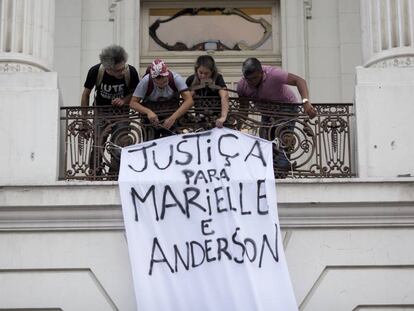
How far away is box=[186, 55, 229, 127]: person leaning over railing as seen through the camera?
12.0m

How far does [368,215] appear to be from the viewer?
466 inches

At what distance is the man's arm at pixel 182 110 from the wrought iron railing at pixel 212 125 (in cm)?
16

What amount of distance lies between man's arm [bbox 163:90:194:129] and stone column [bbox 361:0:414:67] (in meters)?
1.92

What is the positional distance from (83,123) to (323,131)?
2421 millimetres

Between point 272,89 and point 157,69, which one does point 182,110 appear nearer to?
point 157,69

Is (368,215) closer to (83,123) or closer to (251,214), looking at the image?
(251,214)

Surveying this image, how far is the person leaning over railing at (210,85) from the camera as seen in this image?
11961mm

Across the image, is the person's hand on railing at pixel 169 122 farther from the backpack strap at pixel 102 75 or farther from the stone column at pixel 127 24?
Answer: the stone column at pixel 127 24

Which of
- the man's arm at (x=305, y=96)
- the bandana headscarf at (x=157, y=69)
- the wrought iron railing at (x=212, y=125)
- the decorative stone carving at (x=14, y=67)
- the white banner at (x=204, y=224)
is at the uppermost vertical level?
the decorative stone carving at (x=14, y=67)

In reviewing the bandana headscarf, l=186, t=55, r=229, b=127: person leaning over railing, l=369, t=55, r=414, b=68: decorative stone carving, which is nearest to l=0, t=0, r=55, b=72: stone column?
the bandana headscarf

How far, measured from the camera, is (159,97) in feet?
40.0

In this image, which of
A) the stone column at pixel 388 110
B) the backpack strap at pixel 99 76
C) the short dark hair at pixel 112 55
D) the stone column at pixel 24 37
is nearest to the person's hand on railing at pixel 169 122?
the short dark hair at pixel 112 55

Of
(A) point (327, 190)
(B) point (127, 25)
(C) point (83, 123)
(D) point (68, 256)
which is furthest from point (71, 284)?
(B) point (127, 25)

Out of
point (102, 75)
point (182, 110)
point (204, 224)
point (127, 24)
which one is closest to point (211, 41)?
point (127, 24)
